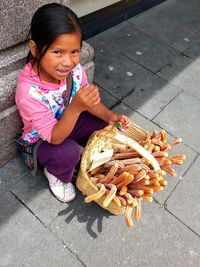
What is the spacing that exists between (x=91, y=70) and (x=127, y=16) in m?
2.19

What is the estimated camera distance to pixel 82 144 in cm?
272

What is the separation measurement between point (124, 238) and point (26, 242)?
2.35ft

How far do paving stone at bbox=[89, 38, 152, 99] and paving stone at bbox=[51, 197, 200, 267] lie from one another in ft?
4.88

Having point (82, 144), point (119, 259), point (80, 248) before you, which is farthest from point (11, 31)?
point (119, 259)

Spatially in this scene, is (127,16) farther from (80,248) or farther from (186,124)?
(80,248)

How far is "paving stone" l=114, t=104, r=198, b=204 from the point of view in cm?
268

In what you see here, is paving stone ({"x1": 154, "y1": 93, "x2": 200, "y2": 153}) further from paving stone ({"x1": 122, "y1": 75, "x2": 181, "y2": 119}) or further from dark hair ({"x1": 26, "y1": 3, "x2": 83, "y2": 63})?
dark hair ({"x1": 26, "y1": 3, "x2": 83, "y2": 63})

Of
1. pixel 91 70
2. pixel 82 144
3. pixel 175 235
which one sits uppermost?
pixel 91 70

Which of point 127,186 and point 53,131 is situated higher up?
point 53,131

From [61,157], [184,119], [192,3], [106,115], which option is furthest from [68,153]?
[192,3]

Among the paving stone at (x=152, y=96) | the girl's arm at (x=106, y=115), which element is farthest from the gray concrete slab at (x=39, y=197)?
the paving stone at (x=152, y=96)

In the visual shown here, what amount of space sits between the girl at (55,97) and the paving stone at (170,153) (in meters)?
0.76

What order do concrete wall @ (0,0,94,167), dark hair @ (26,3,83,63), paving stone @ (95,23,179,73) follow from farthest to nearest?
paving stone @ (95,23,179,73)
concrete wall @ (0,0,94,167)
dark hair @ (26,3,83,63)

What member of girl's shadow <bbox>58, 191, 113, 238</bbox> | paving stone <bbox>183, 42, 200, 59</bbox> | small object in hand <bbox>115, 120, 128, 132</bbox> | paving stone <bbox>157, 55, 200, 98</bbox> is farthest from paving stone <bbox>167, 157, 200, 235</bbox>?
paving stone <bbox>183, 42, 200, 59</bbox>
